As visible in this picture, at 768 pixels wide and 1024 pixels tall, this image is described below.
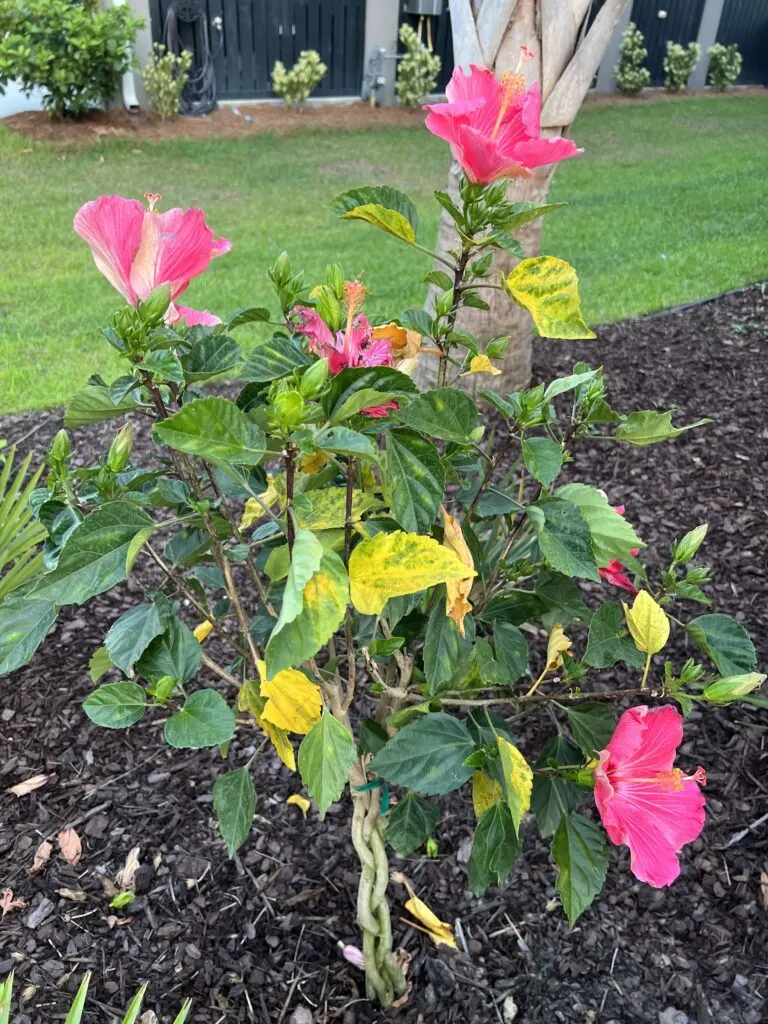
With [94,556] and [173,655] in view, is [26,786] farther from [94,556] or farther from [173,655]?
[94,556]

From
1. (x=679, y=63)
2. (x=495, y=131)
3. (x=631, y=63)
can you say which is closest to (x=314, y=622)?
(x=495, y=131)

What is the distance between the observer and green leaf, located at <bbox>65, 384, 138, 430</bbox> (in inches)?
37.2

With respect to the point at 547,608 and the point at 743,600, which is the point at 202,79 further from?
the point at 547,608

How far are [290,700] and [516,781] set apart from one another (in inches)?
10.8

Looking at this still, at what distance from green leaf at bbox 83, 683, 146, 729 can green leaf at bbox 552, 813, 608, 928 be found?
586 millimetres

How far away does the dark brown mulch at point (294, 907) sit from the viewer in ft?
5.05

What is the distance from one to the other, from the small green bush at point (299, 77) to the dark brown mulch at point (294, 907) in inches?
364

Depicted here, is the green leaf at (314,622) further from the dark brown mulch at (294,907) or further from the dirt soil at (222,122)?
the dirt soil at (222,122)

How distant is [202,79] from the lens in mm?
9469

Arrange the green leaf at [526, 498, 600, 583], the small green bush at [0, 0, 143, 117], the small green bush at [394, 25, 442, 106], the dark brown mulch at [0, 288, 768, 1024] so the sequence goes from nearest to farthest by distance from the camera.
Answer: the green leaf at [526, 498, 600, 583] → the dark brown mulch at [0, 288, 768, 1024] → the small green bush at [0, 0, 143, 117] → the small green bush at [394, 25, 442, 106]

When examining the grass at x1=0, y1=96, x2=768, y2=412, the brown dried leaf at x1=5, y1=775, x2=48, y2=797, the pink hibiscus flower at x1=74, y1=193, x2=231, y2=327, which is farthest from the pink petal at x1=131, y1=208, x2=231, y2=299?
the grass at x1=0, y1=96, x2=768, y2=412

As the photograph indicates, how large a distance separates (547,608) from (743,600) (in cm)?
134

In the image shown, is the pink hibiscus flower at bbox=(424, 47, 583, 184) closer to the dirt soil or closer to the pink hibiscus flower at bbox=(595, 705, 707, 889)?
the pink hibiscus flower at bbox=(595, 705, 707, 889)

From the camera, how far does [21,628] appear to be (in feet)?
3.19
